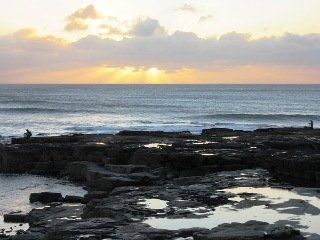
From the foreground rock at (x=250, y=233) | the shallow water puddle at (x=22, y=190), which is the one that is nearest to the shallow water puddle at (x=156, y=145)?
the shallow water puddle at (x=22, y=190)

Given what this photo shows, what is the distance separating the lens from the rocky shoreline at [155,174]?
15180mm

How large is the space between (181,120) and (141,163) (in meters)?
55.0

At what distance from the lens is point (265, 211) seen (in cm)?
1745

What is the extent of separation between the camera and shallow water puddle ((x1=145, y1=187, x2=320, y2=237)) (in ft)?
51.9

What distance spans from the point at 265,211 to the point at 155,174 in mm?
9490

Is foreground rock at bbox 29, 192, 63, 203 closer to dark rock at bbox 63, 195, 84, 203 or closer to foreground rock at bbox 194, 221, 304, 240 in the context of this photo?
dark rock at bbox 63, 195, 84, 203

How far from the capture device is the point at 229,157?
2934cm

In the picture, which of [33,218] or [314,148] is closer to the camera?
[33,218]

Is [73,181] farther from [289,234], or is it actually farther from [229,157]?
[289,234]

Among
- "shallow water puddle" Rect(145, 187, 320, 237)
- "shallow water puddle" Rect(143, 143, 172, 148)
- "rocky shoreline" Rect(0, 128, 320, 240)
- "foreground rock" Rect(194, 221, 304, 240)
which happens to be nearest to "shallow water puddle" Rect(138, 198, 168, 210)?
"rocky shoreline" Rect(0, 128, 320, 240)

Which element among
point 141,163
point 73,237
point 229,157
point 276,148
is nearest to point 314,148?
point 276,148

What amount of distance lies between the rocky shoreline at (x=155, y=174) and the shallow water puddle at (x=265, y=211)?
1.13ft

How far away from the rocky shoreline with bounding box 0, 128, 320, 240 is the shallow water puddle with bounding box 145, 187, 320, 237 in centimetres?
35

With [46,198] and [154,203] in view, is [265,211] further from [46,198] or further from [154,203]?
[46,198]
